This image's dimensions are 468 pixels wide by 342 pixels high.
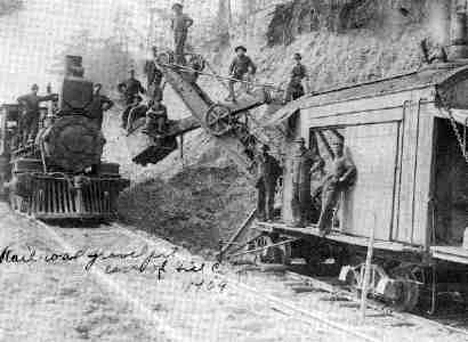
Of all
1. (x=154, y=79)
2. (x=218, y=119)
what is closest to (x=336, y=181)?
(x=218, y=119)

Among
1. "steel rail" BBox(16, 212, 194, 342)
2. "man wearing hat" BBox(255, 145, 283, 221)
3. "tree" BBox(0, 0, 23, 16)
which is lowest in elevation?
"steel rail" BBox(16, 212, 194, 342)

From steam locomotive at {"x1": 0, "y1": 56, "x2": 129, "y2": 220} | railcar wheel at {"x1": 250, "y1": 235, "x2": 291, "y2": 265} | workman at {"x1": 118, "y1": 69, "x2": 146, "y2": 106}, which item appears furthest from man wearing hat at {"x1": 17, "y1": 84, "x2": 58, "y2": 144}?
railcar wheel at {"x1": 250, "y1": 235, "x2": 291, "y2": 265}

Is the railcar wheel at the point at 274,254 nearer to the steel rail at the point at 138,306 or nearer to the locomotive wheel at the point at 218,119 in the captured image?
the locomotive wheel at the point at 218,119

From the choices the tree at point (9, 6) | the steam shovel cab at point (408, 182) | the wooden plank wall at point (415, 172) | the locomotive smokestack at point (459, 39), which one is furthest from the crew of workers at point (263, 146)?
the tree at point (9, 6)

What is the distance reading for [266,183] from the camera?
33.1 feet

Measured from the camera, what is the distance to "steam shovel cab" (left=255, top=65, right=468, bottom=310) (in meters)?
6.63

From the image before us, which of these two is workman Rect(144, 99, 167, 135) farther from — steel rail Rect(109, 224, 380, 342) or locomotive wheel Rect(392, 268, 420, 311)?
locomotive wheel Rect(392, 268, 420, 311)

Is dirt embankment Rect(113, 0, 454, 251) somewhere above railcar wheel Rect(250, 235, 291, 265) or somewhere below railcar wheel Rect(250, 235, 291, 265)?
above

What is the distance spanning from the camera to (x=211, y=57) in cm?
2691

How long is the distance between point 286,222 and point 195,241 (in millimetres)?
4119

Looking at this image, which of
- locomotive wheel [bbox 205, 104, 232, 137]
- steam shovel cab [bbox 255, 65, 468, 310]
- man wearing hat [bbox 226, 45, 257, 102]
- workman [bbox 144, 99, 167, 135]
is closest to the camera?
steam shovel cab [bbox 255, 65, 468, 310]

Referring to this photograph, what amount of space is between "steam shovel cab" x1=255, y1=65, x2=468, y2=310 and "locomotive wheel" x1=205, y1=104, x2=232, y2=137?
12.2ft

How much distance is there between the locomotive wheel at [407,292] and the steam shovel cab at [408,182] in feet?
0.04

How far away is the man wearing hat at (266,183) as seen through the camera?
10.1 metres
